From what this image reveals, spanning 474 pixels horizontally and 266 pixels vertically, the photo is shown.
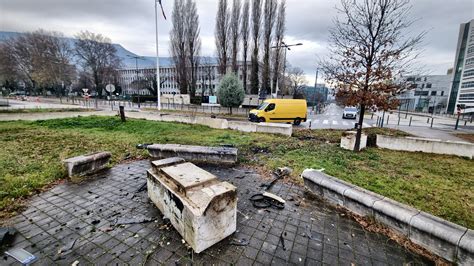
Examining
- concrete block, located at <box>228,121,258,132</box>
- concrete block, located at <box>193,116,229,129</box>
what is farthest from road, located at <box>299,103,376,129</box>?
concrete block, located at <box>193,116,229,129</box>

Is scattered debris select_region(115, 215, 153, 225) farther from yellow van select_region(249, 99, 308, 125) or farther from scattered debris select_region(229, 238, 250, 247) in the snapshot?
yellow van select_region(249, 99, 308, 125)

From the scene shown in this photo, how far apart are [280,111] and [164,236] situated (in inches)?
614

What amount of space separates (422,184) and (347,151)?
3040 mm

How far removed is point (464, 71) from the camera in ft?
172

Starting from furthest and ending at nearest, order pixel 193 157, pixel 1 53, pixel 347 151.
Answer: pixel 1 53 < pixel 347 151 < pixel 193 157

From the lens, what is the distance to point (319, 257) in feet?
8.21

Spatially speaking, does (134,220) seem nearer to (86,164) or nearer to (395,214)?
(86,164)

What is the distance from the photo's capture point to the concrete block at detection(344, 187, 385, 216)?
329 cm

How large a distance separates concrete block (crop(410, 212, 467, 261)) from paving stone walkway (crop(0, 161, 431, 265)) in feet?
0.87

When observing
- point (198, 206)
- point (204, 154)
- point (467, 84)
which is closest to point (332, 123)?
point (204, 154)

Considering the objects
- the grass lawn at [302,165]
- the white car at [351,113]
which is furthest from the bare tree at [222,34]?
the grass lawn at [302,165]

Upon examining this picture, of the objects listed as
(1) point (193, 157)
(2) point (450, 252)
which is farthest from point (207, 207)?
(1) point (193, 157)

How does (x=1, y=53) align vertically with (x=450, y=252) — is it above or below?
above

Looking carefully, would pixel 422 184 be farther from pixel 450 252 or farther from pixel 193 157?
pixel 193 157
